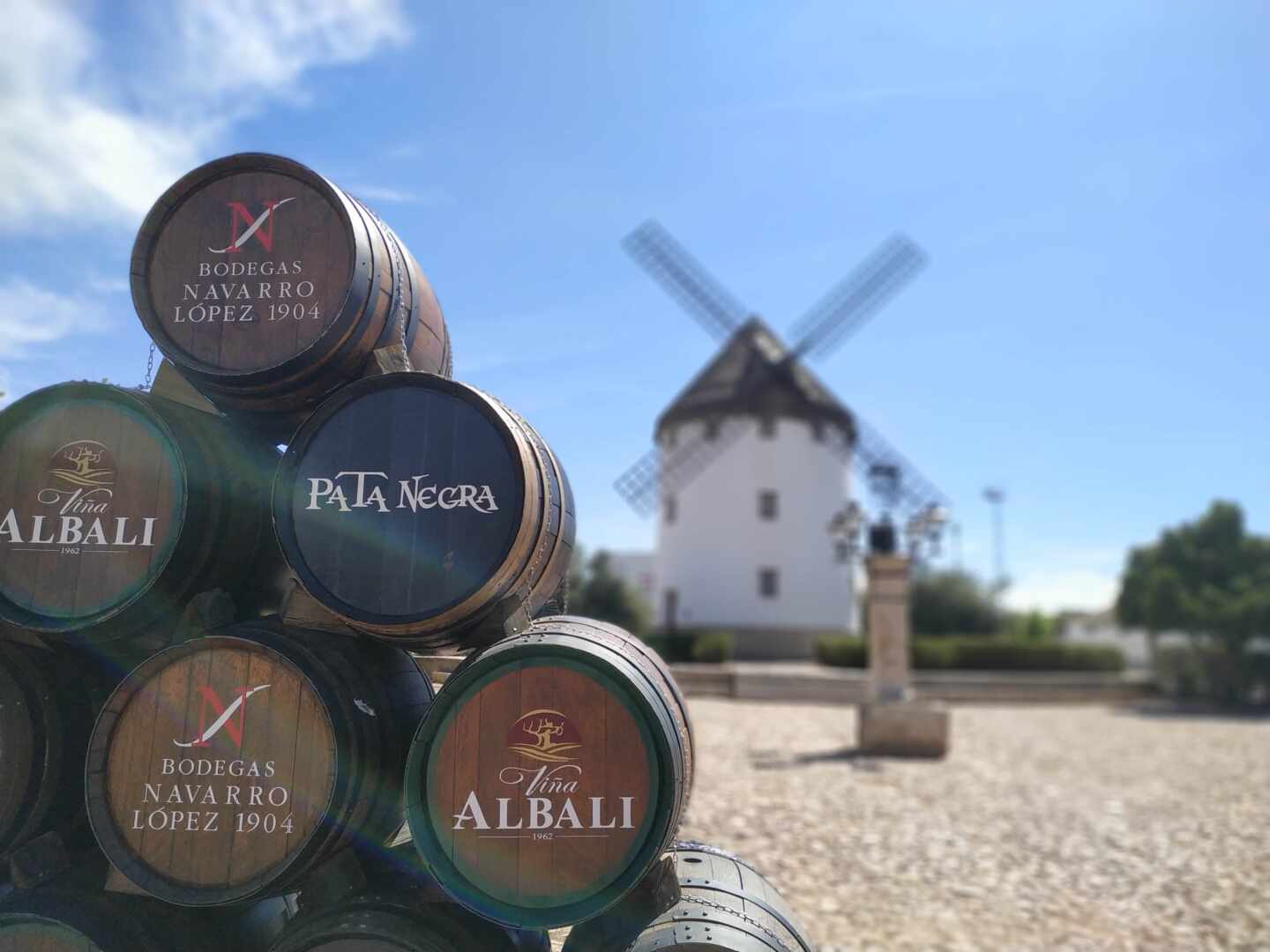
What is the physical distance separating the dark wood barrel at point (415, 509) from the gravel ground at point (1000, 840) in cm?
370

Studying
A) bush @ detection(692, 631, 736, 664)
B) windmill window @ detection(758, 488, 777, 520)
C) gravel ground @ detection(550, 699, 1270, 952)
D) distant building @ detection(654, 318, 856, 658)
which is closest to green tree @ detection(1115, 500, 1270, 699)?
distant building @ detection(654, 318, 856, 658)

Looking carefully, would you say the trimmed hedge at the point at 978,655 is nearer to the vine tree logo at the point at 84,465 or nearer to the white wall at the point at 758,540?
the white wall at the point at 758,540

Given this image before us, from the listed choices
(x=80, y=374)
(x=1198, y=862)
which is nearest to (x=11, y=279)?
(x=80, y=374)

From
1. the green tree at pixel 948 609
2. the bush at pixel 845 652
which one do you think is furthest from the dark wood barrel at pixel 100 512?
the green tree at pixel 948 609

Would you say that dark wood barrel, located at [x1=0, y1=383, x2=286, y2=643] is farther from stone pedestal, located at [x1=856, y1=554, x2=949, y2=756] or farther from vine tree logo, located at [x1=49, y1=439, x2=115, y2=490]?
stone pedestal, located at [x1=856, y1=554, x2=949, y2=756]

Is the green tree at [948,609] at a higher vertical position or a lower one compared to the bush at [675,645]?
higher

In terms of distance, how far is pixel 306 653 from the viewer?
2.85 m

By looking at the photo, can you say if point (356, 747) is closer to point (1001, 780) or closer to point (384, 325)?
point (384, 325)

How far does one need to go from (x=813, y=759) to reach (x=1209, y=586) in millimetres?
21295

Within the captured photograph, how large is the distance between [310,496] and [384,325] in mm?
699

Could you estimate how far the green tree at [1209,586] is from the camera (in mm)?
27000

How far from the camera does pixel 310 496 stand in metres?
2.93

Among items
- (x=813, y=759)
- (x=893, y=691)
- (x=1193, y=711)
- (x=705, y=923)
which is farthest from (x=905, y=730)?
(x=1193, y=711)

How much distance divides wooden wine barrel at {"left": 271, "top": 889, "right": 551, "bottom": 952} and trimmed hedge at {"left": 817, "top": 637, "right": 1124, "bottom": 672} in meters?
26.2
